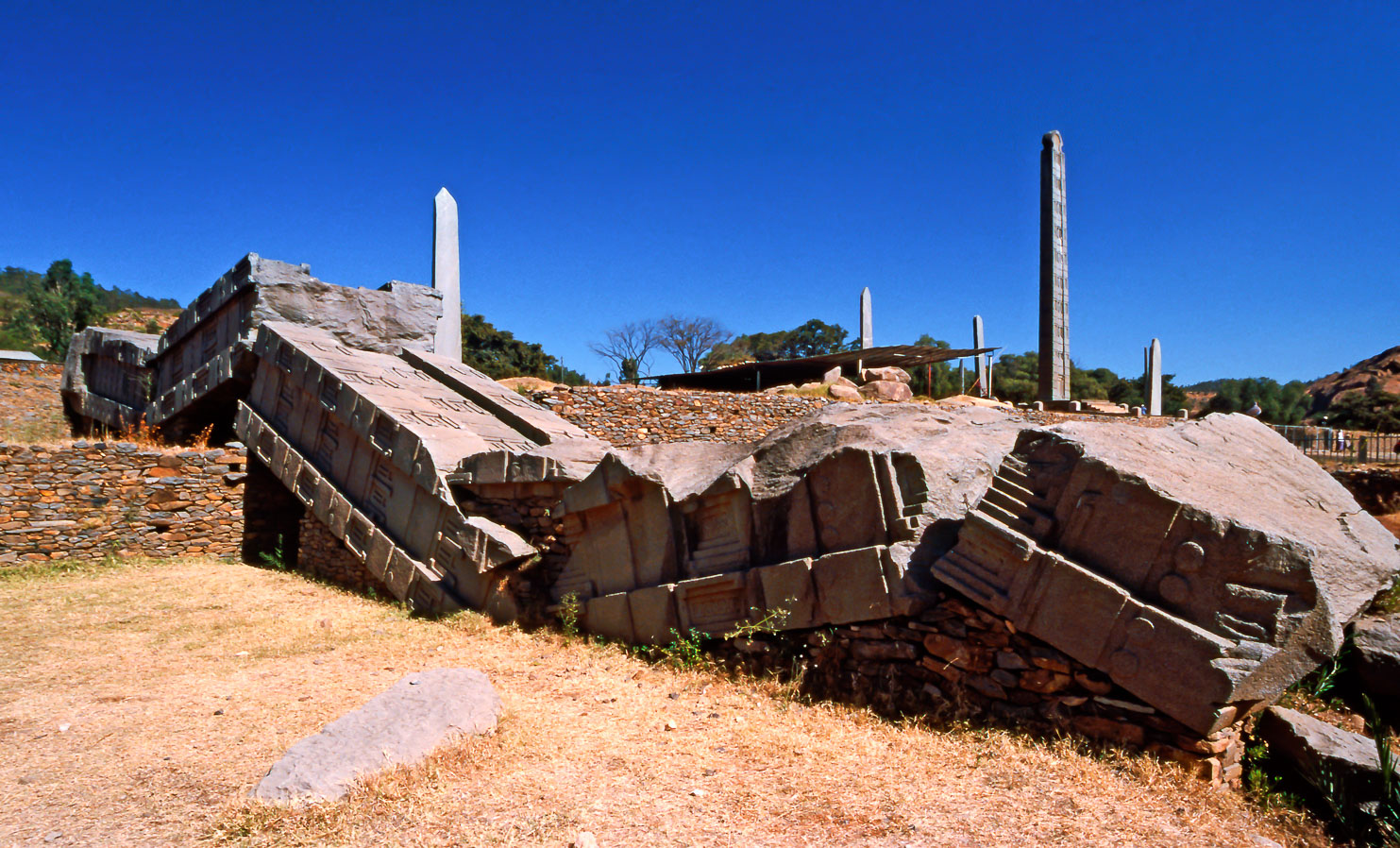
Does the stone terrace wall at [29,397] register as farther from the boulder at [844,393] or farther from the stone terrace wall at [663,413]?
the boulder at [844,393]

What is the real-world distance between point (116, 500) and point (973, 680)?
29.7 feet

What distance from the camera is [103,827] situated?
3.07 metres

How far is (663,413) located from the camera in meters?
12.9

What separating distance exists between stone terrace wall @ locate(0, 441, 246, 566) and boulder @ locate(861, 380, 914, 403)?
11.9m

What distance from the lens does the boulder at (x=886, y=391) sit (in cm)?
1619

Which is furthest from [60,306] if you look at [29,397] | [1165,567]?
[1165,567]

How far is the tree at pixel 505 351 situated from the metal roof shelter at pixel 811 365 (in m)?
14.0

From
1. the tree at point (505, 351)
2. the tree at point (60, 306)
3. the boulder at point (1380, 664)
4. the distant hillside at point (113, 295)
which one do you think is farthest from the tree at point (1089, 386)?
the distant hillside at point (113, 295)

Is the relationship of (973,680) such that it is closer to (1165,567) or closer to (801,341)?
(1165,567)

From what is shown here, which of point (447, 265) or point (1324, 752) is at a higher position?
point (447, 265)

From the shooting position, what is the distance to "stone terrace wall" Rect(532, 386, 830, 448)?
12.5m

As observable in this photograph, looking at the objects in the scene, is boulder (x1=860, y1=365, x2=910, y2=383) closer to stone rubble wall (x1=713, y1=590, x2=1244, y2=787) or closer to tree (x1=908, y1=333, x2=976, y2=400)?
A: tree (x1=908, y1=333, x2=976, y2=400)

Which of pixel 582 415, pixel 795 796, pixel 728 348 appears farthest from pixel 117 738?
pixel 728 348

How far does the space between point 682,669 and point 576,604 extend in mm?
1181
